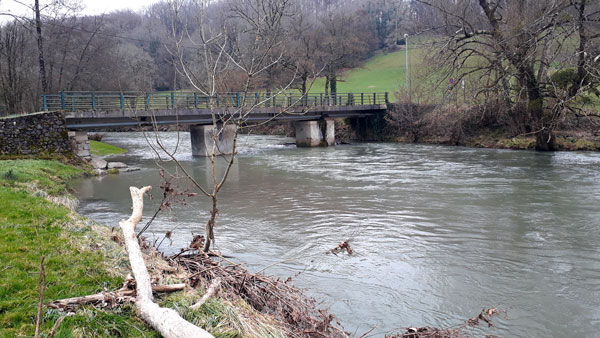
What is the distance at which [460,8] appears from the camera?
26.2 metres

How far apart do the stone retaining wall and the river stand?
12.3 ft

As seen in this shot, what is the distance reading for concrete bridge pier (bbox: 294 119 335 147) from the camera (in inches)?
1489

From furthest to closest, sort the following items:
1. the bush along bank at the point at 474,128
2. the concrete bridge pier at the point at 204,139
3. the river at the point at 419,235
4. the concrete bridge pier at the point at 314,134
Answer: the concrete bridge pier at the point at 314,134 → the concrete bridge pier at the point at 204,139 → the bush along bank at the point at 474,128 → the river at the point at 419,235

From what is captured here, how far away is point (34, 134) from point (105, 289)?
2038cm

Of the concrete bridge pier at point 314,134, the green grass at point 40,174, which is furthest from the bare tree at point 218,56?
the concrete bridge pier at point 314,134

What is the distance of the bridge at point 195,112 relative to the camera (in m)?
25.0

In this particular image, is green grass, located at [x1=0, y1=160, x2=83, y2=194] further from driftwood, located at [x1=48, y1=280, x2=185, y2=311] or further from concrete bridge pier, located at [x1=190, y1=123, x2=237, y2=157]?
concrete bridge pier, located at [x1=190, y1=123, x2=237, y2=157]

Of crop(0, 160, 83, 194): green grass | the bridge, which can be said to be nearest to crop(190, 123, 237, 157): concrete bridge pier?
the bridge

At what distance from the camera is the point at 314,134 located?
125 feet

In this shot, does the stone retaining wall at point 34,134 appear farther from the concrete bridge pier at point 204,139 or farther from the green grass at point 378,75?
the green grass at point 378,75

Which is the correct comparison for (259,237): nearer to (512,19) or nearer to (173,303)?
(173,303)

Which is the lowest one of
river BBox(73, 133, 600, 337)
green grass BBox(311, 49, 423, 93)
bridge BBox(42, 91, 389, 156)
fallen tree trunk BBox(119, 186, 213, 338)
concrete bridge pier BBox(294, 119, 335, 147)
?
river BBox(73, 133, 600, 337)

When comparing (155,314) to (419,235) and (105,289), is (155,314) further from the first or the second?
(419,235)

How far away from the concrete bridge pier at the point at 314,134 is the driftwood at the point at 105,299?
32.6 meters
